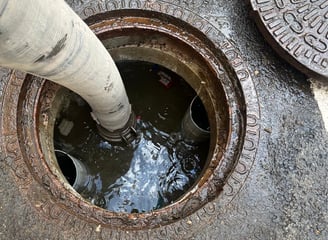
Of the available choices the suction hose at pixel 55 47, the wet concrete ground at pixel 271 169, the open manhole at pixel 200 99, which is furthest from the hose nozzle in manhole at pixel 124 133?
the wet concrete ground at pixel 271 169

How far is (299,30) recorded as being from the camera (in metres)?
2.74

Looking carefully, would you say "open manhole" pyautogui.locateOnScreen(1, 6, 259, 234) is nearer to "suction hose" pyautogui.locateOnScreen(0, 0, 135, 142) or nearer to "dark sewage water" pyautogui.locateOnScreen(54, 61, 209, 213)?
"dark sewage water" pyautogui.locateOnScreen(54, 61, 209, 213)

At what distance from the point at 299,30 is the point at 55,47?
1922 mm

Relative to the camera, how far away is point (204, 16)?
2934 millimetres

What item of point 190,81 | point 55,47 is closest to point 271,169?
point 190,81

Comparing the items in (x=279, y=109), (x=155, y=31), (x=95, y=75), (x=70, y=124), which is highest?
(x=95, y=75)

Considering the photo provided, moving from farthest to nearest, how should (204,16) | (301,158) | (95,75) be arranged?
1. (204,16)
2. (301,158)
3. (95,75)

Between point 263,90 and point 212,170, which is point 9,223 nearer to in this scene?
point 212,170

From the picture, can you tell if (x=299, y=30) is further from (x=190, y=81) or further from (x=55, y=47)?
(x=55, y=47)

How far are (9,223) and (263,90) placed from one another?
2041 millimetres

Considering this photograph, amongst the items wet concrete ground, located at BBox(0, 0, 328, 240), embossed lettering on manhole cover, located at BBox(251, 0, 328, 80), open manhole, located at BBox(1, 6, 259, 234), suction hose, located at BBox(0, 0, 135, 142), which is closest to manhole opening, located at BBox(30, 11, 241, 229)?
open manhole, located at BBox(1, 6, 259, 234)

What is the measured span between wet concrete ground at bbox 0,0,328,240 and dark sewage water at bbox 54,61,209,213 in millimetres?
1174

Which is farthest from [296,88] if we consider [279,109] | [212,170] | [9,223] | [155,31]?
[9,223]

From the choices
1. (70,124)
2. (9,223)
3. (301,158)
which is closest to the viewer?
(9,223)
